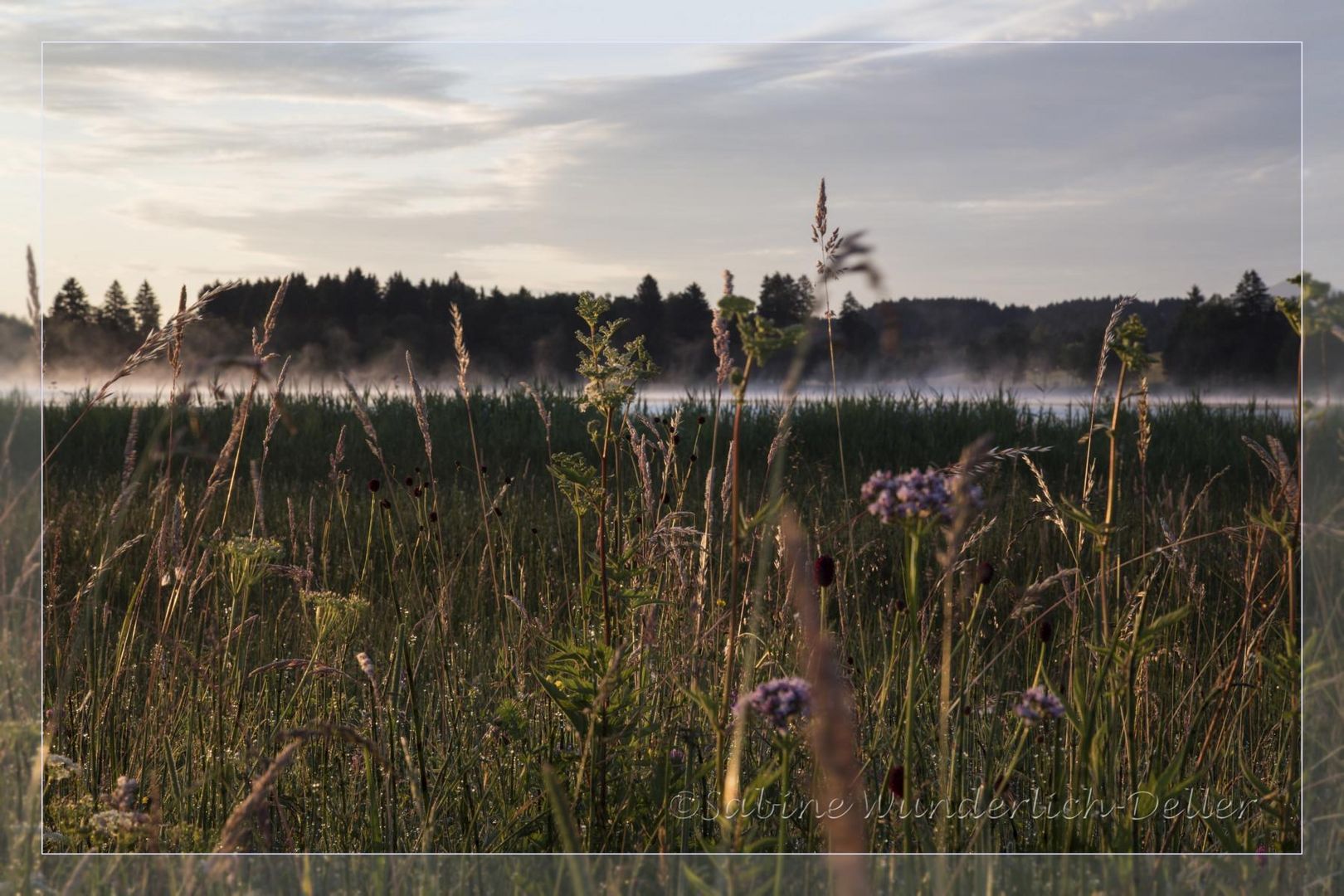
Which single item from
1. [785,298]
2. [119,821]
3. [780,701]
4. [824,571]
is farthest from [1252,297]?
[119,821]

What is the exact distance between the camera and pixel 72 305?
3059 mm

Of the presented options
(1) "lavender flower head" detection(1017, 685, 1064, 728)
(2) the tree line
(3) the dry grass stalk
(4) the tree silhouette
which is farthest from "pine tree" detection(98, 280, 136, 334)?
(3) the dry grass stalk

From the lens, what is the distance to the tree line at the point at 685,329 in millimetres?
3051

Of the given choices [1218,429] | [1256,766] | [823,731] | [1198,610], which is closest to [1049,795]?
[1256,766]

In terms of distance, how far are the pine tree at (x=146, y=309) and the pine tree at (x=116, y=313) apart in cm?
3

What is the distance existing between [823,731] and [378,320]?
6058 millimetres

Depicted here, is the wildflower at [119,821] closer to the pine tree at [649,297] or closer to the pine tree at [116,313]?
the pine tree at [116,313]

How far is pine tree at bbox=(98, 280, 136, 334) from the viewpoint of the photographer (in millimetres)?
2823

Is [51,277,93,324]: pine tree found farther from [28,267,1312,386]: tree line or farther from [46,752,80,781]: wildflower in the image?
[46,752,80,781]: wildflower

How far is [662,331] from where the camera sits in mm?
3875

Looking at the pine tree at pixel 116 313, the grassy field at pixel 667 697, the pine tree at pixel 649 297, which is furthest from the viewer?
the pine tree at pixel 649 297

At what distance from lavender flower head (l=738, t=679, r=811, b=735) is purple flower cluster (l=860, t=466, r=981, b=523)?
27 centimetres

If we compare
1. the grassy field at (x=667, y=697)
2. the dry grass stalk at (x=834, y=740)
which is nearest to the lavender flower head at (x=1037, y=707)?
the grassy field at (x=667, y=697)

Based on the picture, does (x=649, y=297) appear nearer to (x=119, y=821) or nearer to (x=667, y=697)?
(x=667, y=697)
